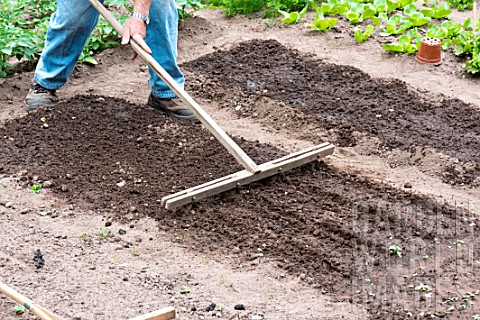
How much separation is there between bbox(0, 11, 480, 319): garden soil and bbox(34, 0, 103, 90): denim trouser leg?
0.63ft

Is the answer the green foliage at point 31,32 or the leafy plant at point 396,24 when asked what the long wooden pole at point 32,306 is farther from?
the leafy plant at point 396,24

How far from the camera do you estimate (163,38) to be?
4.82 metres

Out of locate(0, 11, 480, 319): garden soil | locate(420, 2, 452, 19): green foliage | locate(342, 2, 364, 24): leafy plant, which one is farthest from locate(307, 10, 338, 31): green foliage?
locate(420, 2, 452, 19): green foliage

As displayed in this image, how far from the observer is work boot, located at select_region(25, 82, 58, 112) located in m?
4.93

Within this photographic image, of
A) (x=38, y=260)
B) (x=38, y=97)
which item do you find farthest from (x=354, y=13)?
(x=38, y=260)

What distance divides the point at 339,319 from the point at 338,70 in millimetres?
2815

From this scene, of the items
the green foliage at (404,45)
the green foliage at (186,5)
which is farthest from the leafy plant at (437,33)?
the green foliage at (186,5)

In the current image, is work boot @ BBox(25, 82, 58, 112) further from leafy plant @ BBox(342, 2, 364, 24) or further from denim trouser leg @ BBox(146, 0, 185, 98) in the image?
leafy plant @ BBox(342, 2, 364, 24)

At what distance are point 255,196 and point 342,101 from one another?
1460 mm

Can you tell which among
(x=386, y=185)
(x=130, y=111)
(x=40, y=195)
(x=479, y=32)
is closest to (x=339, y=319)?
(x=386, y=185)

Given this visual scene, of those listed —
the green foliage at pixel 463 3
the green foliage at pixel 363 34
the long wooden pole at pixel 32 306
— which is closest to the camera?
the long wooden pole at pixel 32 306

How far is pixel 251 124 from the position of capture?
4.96 m

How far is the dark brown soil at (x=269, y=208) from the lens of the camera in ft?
11.2

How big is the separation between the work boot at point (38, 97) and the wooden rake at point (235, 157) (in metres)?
0.94
